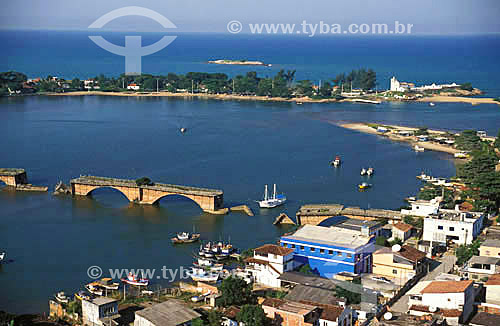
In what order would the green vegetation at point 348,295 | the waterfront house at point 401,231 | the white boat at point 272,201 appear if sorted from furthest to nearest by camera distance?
the white boat at point 272,201 → the waterfront house at point 401,231 → the green vegetation at point 348,295

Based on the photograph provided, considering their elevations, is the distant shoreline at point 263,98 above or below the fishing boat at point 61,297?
above

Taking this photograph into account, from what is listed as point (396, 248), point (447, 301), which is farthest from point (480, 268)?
point (447, 301)

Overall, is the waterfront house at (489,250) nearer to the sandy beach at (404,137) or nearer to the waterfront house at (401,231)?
the waterfront house at (401,231)

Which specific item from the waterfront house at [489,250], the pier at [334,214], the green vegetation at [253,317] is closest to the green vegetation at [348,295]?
the green vegetation at [253,317]

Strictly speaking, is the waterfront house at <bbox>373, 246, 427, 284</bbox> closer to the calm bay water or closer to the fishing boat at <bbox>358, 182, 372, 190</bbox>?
the calm bay water

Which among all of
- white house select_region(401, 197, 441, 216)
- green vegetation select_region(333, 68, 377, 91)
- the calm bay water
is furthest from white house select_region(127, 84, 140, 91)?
white house select_region(401, 197, 441, 216)

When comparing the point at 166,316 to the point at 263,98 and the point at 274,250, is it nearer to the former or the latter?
the point at 274,250

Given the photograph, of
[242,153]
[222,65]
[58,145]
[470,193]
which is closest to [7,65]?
[222,65]
